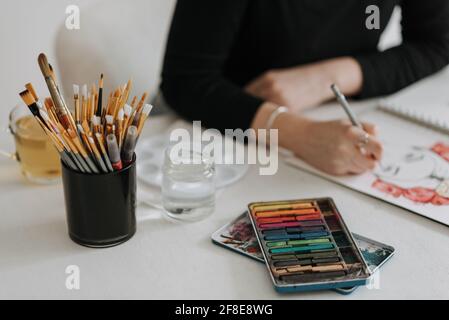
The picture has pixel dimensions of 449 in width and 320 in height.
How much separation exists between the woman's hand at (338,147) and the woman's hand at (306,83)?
0.47 ft

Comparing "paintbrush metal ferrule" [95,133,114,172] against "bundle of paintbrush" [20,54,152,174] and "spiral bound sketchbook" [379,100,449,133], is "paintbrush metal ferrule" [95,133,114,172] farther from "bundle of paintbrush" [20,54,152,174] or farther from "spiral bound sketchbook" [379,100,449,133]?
"spiral bound sketchbook" [379,100,449,133]

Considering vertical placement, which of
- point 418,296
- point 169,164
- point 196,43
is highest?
point 196,43

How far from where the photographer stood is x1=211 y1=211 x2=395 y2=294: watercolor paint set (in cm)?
71

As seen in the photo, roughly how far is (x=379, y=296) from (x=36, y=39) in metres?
1.29

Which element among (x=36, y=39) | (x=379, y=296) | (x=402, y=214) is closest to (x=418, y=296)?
(x=379, y=296)

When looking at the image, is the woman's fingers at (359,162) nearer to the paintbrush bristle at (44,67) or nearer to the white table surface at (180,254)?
the white table surface at (180,254)

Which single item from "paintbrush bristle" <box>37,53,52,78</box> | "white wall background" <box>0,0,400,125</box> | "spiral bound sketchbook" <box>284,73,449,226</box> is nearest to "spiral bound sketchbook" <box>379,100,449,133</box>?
"spiral bound sketchbook" <box>284,73,449,226</box>

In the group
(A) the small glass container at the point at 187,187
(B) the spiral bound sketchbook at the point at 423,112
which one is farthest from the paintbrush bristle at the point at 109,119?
(B) the spiral bound sketchbook at the point at 423,112

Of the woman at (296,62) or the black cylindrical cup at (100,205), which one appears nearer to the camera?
the black cylindrical cup at (100,205)

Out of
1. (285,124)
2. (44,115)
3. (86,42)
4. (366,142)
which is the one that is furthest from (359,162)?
(86,42)

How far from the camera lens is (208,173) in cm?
79

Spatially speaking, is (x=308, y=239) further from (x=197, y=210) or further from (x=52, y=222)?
(x=52, y=222)

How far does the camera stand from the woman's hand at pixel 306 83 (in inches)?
43.1
